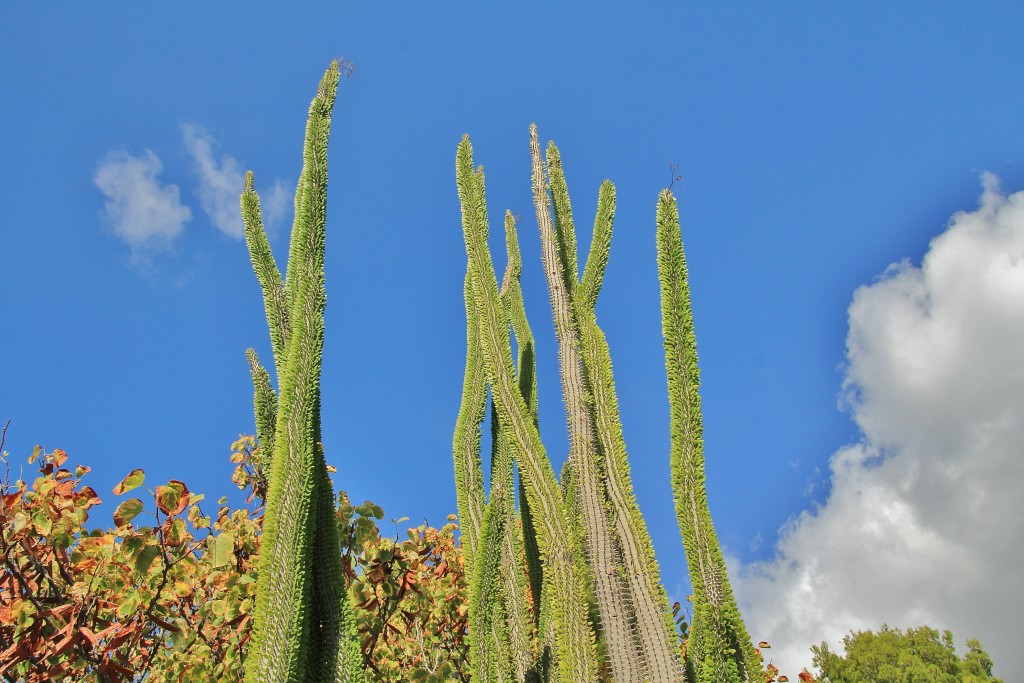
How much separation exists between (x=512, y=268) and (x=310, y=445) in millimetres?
3397

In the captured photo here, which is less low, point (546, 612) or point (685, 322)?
point (685, 322)

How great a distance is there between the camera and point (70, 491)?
324cm

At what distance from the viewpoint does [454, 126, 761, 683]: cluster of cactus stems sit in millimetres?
3207

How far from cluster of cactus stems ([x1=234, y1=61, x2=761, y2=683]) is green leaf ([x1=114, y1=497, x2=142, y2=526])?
0.64 metres

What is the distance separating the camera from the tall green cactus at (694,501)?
9.85 ft

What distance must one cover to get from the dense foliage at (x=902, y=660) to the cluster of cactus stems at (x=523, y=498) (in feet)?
63.5

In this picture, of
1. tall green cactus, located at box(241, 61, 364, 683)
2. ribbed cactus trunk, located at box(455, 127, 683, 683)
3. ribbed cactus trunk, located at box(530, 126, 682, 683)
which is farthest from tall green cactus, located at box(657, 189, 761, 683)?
tall green cactus, located at box(241, 61, 364, 683)

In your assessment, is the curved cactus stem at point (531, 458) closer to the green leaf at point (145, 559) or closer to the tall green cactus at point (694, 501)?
the tall green cactus at point (694, 501)

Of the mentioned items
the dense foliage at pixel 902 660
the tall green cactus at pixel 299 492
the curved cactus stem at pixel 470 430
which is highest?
the dense foliage at pixel 902 660

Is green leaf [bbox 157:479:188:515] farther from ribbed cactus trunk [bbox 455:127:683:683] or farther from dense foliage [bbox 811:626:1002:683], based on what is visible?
dense foliage [bbox 811:626:1002:683]

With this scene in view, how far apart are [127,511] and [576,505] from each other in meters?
2.20

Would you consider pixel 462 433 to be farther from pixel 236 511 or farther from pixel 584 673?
pixel 584 673

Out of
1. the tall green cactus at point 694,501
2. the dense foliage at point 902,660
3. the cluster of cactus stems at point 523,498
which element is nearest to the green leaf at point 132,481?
the cluster of cactus stems at point 523,498

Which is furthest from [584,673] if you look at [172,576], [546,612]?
[172,576]
